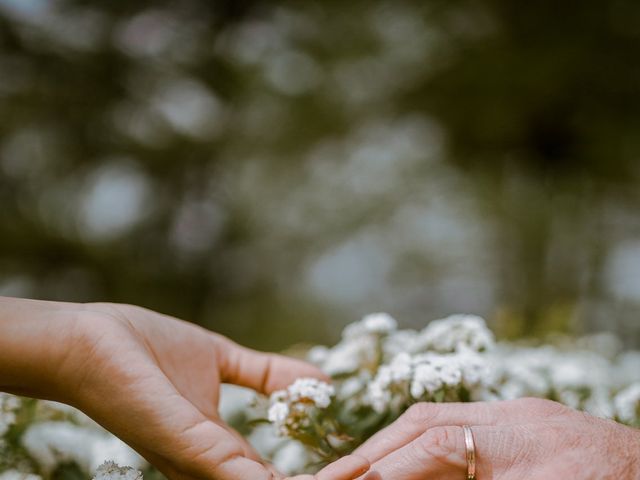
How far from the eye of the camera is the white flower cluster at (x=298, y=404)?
1392 millimetres

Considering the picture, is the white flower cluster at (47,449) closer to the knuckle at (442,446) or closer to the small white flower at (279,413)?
the small white flower at (279,413)

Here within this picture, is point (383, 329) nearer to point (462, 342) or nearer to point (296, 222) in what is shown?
point (462, 342)

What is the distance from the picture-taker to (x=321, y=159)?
6.56m

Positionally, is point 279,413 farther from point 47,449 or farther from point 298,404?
point 47,449

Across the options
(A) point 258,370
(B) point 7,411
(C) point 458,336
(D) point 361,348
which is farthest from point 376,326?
(B) point 7,411

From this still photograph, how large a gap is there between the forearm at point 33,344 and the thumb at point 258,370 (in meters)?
0.48

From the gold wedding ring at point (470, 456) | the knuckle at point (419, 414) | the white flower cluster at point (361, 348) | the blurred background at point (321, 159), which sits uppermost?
the blurred background at point (321, 159)

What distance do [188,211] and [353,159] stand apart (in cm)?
178

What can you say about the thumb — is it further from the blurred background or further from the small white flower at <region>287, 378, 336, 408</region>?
the blurred background

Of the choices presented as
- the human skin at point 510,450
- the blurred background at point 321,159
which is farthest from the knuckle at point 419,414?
the blurred background at point 321,159

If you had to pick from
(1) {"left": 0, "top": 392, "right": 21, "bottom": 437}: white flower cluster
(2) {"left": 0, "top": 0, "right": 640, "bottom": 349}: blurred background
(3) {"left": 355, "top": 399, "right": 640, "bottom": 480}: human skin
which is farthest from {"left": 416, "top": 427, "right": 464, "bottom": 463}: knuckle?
(2) {"left": 0, "top": 0, "right": 640, "bottom": 349}: blurred background

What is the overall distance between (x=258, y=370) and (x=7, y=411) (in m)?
0.60

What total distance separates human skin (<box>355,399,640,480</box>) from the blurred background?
4.65 meters

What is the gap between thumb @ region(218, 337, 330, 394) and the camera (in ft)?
5.26
